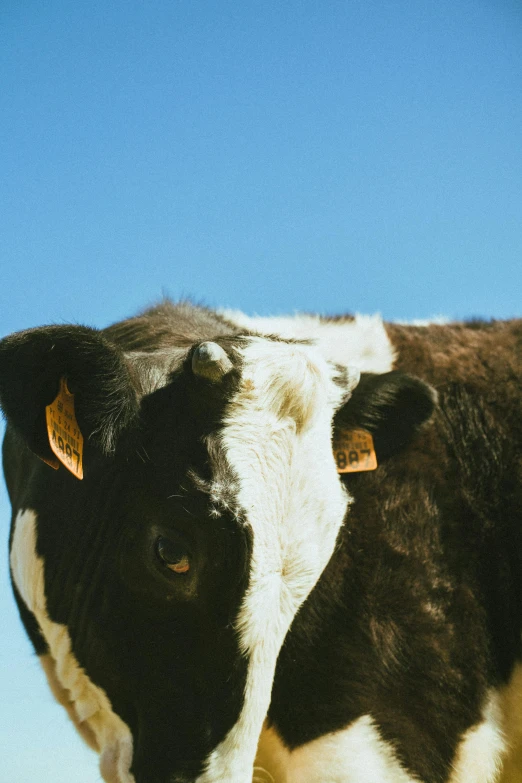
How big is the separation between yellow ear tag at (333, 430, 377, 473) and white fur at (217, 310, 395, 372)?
0.41m

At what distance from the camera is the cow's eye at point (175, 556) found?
2703 millimetres

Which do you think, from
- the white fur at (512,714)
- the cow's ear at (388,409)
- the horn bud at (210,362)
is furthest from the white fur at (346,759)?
the horn bud at (210,362)

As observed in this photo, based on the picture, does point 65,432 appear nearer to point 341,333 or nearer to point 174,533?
point 174,533

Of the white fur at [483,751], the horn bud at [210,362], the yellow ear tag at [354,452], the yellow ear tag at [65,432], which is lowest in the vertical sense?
the white fur at [483,751]

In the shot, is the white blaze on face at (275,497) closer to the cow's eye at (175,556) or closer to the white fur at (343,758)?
the cow's eye at (175,556)

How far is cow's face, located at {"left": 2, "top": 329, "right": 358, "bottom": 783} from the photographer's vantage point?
2695mm

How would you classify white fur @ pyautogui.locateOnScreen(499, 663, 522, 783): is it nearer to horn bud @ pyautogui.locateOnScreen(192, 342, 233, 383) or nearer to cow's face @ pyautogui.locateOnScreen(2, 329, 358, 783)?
cow's face @ pyautogui.locateOnScreen(2, 329, 358, 783)

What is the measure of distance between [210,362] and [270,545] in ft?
2.13

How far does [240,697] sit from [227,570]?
16.1 inches

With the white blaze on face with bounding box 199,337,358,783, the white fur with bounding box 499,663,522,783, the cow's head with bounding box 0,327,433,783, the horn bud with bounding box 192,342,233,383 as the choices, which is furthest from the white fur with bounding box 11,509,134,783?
the white fur with bounding box 499,663,522,783

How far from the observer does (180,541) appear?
8.90 feet

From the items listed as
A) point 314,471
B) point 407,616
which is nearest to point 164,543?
point 314,471

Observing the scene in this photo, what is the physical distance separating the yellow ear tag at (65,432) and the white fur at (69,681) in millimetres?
499

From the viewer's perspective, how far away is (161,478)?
2848 mm
